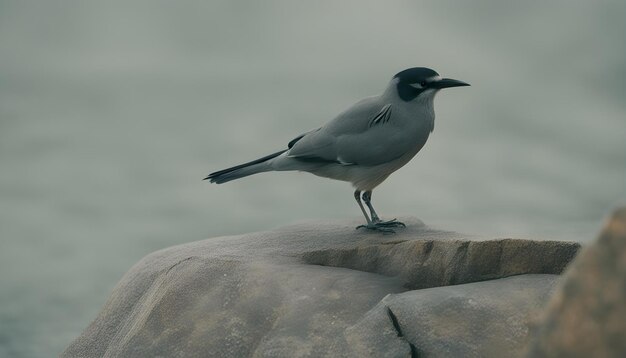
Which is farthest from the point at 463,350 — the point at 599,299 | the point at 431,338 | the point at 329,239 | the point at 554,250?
the point at 599,299

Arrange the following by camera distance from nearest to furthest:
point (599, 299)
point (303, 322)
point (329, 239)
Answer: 1. point (599, 299)
2. point (303, 322)
3. point (329, 239)

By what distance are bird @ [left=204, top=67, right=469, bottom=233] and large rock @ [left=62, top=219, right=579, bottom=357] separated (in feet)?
1.94

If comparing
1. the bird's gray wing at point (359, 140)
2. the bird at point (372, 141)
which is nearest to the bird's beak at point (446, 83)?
the bird at point (372, 141)

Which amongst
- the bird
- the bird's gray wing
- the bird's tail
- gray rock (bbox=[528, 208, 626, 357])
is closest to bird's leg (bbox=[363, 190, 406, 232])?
the bird

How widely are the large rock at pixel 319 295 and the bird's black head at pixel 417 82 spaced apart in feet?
4.34

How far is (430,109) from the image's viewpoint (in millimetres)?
8438

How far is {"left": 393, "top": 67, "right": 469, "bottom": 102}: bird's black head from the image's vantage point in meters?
8.30

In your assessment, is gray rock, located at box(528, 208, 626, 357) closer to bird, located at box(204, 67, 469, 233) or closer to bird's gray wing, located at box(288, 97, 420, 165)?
bird, located at box(204, 67, 469, 233)

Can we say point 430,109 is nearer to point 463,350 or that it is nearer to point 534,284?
point 534,284

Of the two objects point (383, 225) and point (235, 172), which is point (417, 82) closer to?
point (383, 225)

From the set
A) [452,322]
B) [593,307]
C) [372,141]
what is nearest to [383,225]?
[372,141]

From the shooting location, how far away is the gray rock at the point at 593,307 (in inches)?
128

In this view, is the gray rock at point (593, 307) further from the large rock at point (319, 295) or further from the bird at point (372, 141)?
the bird at point (372, 141)

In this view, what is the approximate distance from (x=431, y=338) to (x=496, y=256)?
1181mm
